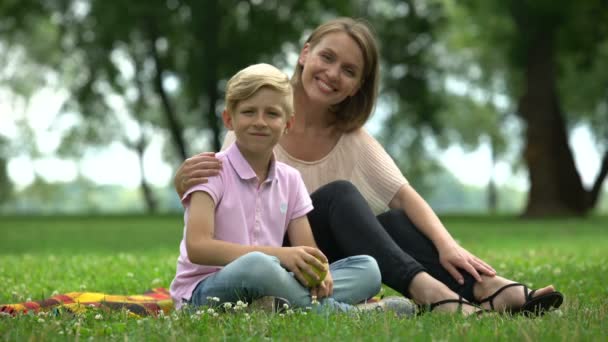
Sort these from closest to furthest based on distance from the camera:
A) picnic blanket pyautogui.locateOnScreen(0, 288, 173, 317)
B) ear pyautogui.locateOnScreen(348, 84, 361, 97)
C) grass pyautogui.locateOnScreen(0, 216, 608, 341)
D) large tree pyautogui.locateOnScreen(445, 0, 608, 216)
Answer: grass pyautogui.locateOnScreen(0, 216, 608, 341)
picnic blanket pyautogui.locateOnScreen(0, 288, 173, 317)
ear pyautogui.locateOnScreen(348, 84, 361, 97)
large tree pyautogui.locateOnScreen(445, 0, 608, 216)

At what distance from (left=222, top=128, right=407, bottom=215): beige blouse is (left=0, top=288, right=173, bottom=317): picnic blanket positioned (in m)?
1.25

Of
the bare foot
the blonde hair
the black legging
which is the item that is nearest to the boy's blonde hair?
the black legging

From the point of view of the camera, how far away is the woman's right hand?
4.31 meters

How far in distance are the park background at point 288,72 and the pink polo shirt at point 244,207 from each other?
0.60 metres

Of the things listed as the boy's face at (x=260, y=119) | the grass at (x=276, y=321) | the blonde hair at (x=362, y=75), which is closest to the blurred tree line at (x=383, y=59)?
the grass at (x=276, y=321)

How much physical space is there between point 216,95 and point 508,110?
2162cm

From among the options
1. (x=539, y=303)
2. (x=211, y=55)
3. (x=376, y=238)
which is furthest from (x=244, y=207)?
(x=211, y=55)

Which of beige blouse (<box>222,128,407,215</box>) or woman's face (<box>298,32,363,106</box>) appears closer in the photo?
woman's face (<box>298,32,363,106</box>)

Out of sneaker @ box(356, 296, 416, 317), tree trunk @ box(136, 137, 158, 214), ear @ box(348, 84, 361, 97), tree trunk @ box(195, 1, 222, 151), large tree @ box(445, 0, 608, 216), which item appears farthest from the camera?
tree trunk @ box(136, 137, 158, 214)

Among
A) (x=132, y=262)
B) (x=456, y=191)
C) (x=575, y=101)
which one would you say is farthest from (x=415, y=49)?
(x=456, y=191)

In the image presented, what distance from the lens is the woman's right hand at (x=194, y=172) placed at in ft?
14.1

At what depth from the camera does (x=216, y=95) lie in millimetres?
31141

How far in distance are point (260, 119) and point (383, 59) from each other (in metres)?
32.6

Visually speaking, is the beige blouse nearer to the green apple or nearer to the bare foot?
the bare foot
